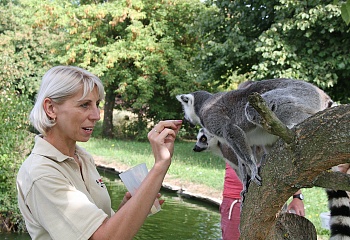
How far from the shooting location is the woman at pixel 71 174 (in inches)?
68.7

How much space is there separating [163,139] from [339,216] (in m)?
1.27

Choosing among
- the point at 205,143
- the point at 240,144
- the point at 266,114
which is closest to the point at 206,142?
the point at 205,143

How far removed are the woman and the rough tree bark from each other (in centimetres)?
44

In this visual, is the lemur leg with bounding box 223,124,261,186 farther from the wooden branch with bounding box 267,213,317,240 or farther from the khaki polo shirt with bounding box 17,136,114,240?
A: the khaki polo shirt with bounding box 17,136,114,240

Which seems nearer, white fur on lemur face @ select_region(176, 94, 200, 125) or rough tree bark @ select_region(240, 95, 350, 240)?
rough tree bark @ select_region(240, 95, 350, 240)

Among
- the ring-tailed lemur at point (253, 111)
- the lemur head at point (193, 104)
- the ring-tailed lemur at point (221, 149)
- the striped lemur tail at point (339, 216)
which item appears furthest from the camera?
the lemur head at point (193, 104)

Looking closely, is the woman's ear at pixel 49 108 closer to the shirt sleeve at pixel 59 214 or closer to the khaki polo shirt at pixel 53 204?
the khaki polo shirt at pixel 53 204

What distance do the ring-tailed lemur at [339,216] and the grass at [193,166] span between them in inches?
136

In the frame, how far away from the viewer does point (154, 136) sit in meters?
1.98

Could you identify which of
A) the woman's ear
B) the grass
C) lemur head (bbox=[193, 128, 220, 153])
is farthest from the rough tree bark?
the grass

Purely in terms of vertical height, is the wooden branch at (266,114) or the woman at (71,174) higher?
the wooden branch at (266,114)

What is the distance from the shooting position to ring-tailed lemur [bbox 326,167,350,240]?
8.38ft

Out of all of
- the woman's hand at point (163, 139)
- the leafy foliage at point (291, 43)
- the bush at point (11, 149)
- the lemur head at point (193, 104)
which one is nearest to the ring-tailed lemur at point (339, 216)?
the woman's hand at point (163, 139)

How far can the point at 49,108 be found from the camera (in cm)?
193
